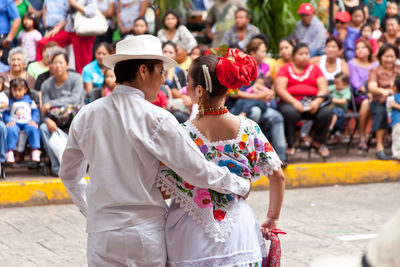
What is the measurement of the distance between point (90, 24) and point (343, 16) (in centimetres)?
461

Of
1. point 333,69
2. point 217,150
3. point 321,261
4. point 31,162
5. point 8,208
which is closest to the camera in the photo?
point 321,261

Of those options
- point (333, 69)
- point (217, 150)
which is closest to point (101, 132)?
point (217, 150)

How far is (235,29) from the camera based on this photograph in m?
11.4

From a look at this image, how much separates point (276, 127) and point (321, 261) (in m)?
7.92

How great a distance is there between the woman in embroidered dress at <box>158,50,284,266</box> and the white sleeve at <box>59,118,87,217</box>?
424 millimetres

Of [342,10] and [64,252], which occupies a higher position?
[342,10]

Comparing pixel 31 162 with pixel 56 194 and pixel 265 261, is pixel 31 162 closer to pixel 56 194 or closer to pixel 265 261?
pixel 56 194

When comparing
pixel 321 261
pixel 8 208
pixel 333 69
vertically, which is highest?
pixel 321 261

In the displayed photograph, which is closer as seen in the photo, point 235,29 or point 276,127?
point 276,127

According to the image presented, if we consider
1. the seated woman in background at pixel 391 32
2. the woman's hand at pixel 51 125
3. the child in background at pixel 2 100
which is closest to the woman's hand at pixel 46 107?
the woman's hand at pixel 51 125

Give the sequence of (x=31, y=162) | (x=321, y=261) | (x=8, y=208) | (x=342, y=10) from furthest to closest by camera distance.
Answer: (x=342, y=10), (x=31, y=162), (x=8, y=208), (x=321, y=261)

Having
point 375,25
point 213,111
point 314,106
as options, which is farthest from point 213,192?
A: point 375,25

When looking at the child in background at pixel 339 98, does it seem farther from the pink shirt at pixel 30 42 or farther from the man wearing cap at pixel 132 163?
the man wearing cap at pixel 132 163

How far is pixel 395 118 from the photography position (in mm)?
9984
